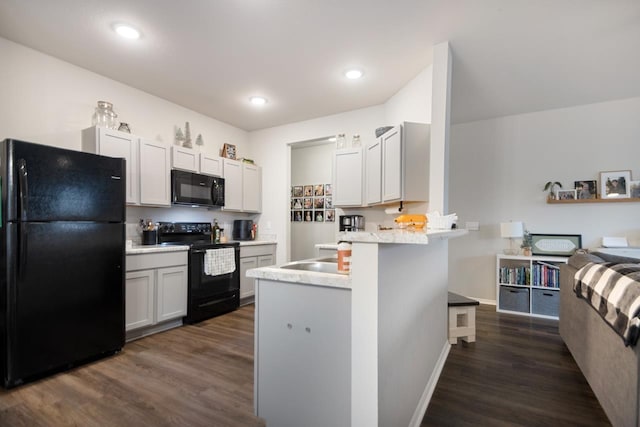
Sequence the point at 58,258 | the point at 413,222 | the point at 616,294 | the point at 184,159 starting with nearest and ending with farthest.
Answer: the point at 616,294 < the point at 413,222 < the point at 58,258 < the point at 184,159

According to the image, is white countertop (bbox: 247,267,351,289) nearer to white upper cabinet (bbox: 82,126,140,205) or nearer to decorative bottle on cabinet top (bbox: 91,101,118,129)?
white upper cabinet (bbox: 82,126,140,205)

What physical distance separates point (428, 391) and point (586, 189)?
3465 mm

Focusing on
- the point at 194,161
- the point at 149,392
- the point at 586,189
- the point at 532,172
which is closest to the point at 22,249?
the point at 149,392

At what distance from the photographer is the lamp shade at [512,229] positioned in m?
3.88

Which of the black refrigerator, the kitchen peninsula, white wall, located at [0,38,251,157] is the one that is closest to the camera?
the kitchen peninsula

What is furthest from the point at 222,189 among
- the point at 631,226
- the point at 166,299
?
the point at 631,226

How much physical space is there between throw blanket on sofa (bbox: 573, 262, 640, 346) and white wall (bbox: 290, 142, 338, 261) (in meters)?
3.78

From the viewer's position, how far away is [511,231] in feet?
12.8

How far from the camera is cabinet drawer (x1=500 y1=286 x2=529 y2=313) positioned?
3775 mm

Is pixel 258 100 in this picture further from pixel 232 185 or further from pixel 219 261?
pixel 219 261

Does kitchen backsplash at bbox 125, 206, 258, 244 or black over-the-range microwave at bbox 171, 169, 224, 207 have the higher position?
black over-the-range microwave at bbox 171, 169, 224, 207

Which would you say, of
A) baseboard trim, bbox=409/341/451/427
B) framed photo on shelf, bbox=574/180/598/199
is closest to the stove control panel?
baseboard trim, bbox=409/341/451/427

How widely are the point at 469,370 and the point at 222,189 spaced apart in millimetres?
3384

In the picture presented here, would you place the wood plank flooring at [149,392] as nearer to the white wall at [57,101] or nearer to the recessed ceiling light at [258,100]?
the white wall at [57,101]
